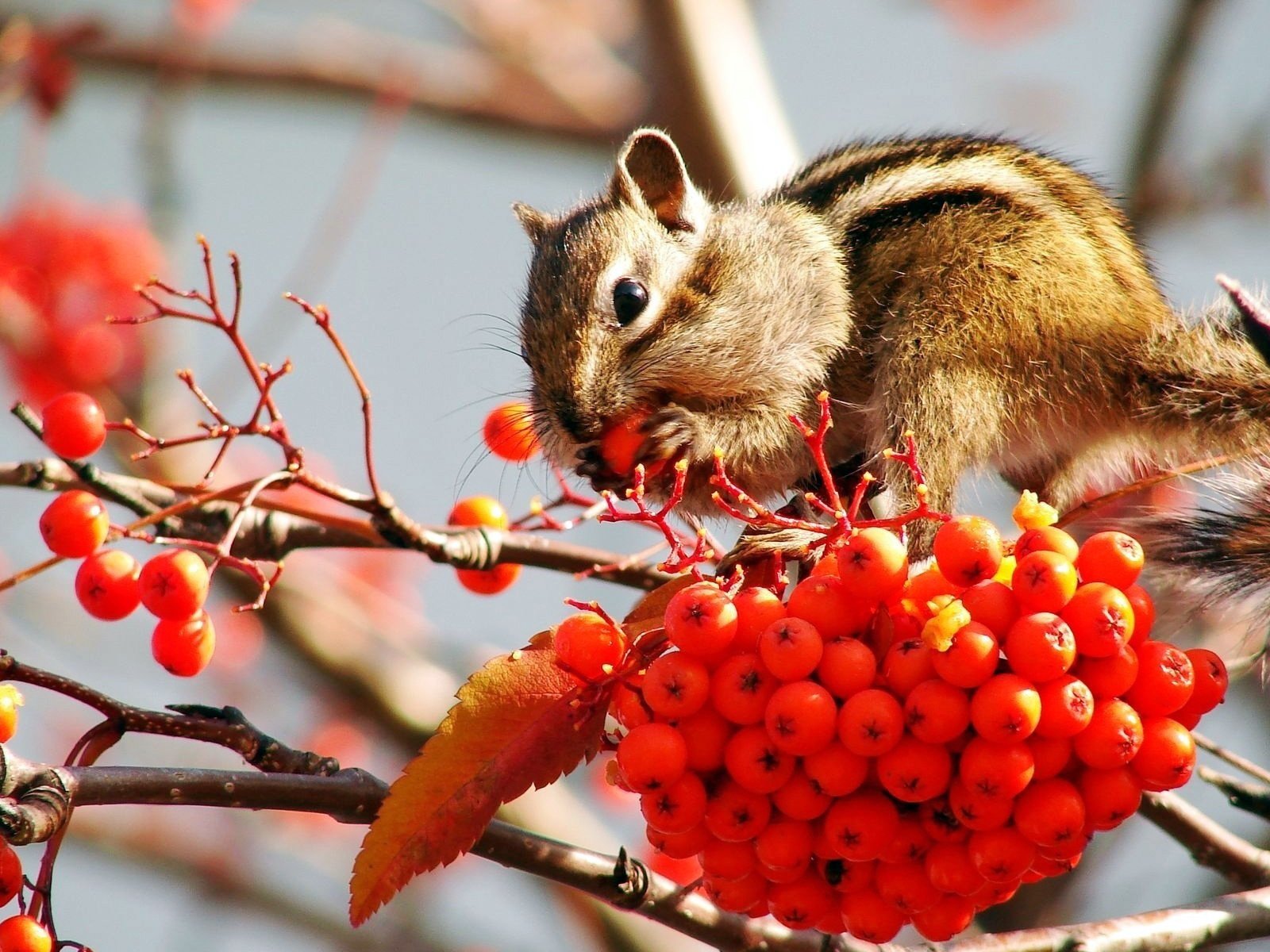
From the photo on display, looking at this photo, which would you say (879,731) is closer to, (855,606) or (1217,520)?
(855,606)

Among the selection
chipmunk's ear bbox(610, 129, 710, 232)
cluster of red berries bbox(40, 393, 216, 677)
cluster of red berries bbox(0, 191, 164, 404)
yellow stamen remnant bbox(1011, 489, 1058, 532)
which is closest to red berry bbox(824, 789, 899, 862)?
yellow stamen remnant bbox(1011, 489, 1058, 532)

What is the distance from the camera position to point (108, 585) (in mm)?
2189

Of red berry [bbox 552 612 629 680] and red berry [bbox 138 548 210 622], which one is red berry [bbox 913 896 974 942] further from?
red berry [bbox 138 548 210 622]

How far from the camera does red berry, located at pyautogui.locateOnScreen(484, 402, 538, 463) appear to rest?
2955 millimetres

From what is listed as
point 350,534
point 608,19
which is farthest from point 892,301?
point 608,19

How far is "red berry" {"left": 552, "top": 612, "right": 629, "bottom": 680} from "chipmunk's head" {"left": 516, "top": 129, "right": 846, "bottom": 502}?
104cm

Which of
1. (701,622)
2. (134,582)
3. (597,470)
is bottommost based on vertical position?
(701,622)

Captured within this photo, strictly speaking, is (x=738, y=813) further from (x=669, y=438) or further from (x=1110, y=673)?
(x=669, y=438)

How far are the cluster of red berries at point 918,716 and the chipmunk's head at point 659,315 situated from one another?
3.88ft

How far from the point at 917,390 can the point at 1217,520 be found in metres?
0.66

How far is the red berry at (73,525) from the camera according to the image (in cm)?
218

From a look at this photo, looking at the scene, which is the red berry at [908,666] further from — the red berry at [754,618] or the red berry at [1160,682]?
the red berry at [1160,682]

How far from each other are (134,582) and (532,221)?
2063 millimetres

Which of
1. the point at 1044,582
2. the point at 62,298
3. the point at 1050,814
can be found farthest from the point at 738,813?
the point at 62,298
